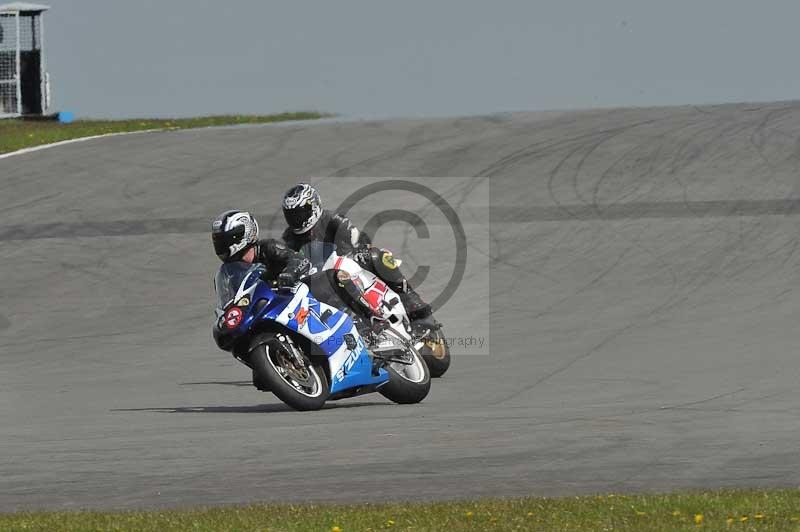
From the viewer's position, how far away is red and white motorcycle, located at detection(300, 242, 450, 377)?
41.1ft

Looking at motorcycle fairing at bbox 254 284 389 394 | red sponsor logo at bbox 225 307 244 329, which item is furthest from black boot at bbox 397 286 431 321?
red sponsor logo at bbox 225 307 244 329

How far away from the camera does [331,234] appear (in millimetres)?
13367

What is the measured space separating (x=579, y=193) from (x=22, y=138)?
638 inches

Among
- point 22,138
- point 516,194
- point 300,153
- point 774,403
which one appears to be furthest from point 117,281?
point 22,138

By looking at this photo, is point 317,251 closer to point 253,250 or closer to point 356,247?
point 356,247

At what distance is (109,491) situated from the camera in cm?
862

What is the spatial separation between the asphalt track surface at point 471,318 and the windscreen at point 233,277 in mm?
972

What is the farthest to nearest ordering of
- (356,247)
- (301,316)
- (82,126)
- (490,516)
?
(82,126) < (356,247) < (301,316) < (490,516)

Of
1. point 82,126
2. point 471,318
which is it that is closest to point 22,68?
point 82,126

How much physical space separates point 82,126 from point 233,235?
102 ft

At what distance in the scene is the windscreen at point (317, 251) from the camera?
13.1 metres

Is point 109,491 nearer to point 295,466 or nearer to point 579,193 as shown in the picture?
point 295,466

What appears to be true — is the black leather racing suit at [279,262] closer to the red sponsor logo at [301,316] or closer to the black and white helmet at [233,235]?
the black and white helmet at [233,235]

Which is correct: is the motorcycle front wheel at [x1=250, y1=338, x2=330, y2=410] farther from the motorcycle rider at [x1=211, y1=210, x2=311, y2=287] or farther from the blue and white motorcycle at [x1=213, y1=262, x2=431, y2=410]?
the motorcycle rider at [x1=211, y1=210, x2=311, y2=287]
